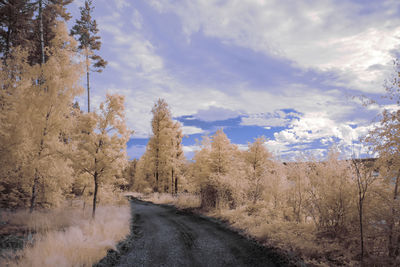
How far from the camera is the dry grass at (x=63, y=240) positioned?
5867mm

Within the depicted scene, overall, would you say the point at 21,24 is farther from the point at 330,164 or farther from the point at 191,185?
the point at 330,164

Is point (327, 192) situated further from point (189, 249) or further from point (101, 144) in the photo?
point (101, 144)

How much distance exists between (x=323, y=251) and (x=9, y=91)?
13960 millimetres

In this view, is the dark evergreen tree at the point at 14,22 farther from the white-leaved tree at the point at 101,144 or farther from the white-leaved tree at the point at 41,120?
the white-leaved tree at the point at 101,144

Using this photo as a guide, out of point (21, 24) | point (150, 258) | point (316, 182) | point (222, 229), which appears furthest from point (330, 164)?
point (21, 24)

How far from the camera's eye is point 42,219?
9539 mm

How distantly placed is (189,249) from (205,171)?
871 cm

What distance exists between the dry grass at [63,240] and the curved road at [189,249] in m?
0.48

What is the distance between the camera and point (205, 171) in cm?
1655

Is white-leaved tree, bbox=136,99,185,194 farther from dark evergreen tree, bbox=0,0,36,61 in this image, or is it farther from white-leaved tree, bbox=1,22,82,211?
white-leaved tree, bbox=1,22,82,211

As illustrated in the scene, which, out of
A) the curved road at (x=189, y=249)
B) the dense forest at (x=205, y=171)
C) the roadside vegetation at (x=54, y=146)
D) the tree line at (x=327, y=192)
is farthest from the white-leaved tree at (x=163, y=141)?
the curved road at (x=189, y=249)

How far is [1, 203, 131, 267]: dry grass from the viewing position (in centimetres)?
587

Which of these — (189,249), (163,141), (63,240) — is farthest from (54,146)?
(163,141)

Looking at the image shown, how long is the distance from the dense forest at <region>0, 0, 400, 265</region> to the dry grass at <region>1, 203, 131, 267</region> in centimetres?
100
